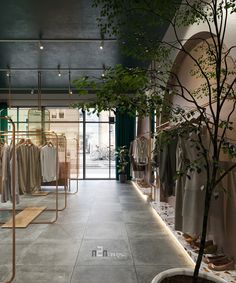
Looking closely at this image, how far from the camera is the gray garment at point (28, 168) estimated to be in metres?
5.49

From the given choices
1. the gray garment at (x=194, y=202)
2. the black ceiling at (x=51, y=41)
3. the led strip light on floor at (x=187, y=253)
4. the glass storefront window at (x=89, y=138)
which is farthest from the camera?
the glass storefront window at (x=89, y=138)

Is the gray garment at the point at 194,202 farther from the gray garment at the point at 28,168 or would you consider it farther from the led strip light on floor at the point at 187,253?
the gray garment at the point at 28,168

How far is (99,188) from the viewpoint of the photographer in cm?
1004

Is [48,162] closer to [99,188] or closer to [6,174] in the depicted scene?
[6,174]

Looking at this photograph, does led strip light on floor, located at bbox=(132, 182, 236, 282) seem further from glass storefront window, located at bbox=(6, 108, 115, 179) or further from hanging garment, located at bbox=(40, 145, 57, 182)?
glass storefront window, located at bbox=(6, 108, 115, 179)

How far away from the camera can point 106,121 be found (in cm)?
1266

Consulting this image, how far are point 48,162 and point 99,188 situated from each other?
4.29 metres

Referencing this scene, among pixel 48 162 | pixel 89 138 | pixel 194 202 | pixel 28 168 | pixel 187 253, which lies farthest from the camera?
pixel 89 138

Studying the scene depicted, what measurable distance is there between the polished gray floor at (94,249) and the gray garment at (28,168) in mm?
744

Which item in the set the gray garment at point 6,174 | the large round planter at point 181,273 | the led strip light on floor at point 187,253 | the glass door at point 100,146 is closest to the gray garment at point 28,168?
the gray garment at point 6,174

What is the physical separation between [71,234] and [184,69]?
3523 millimetres

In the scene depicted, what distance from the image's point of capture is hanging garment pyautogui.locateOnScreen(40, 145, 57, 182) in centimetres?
587

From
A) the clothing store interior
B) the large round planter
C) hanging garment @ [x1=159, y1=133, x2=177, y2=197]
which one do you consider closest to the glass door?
the clothing store interior

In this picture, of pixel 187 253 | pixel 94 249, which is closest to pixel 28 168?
pixel 94 249
